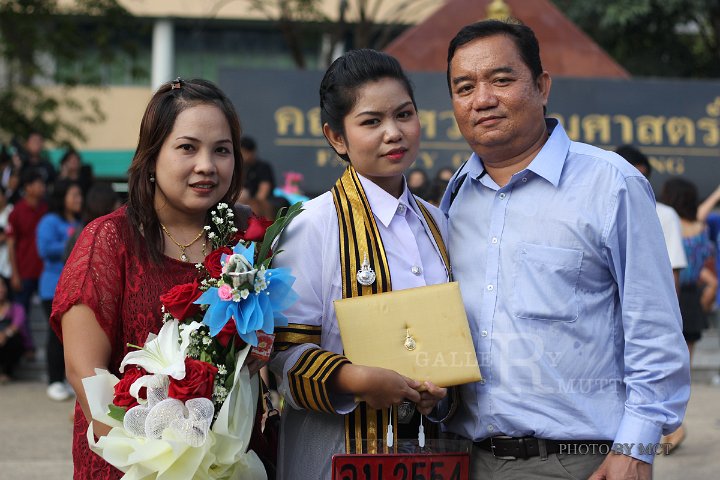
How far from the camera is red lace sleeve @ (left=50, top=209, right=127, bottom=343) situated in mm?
2764

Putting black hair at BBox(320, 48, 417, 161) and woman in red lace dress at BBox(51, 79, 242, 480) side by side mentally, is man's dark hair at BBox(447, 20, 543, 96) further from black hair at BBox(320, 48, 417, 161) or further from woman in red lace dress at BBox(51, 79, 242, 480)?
woman in red lace dress at BBox(51, 79, 242, 480)

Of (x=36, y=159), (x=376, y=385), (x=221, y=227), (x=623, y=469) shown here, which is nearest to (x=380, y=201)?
(x=221, y=227)

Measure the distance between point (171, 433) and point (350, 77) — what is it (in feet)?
3.81

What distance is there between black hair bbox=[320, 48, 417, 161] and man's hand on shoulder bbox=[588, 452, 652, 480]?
1.22 meters

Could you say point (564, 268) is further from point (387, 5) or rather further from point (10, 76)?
point (387, 5)

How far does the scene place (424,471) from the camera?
266 cm

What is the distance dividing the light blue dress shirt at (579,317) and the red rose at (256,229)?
65cm

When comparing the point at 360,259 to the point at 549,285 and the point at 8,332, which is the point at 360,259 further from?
the point at 8,332

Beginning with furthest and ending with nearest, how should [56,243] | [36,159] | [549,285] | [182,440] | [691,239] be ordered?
1. [36,159]
2. [56,243]
3. [691,239]
4. [549,285]
5. [182,440]

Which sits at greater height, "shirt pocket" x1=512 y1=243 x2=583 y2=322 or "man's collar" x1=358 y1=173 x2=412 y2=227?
"man's collar" x1=358 y1=173 x2=412 y2=227

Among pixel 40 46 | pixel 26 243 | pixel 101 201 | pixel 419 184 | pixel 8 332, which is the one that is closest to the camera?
pixel 101 201

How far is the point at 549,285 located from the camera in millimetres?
2713

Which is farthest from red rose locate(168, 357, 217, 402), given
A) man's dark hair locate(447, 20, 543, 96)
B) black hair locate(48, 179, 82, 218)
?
black hair locate(48, 179, 82, 218)

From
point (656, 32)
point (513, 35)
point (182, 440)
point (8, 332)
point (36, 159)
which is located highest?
point (656, 32)
